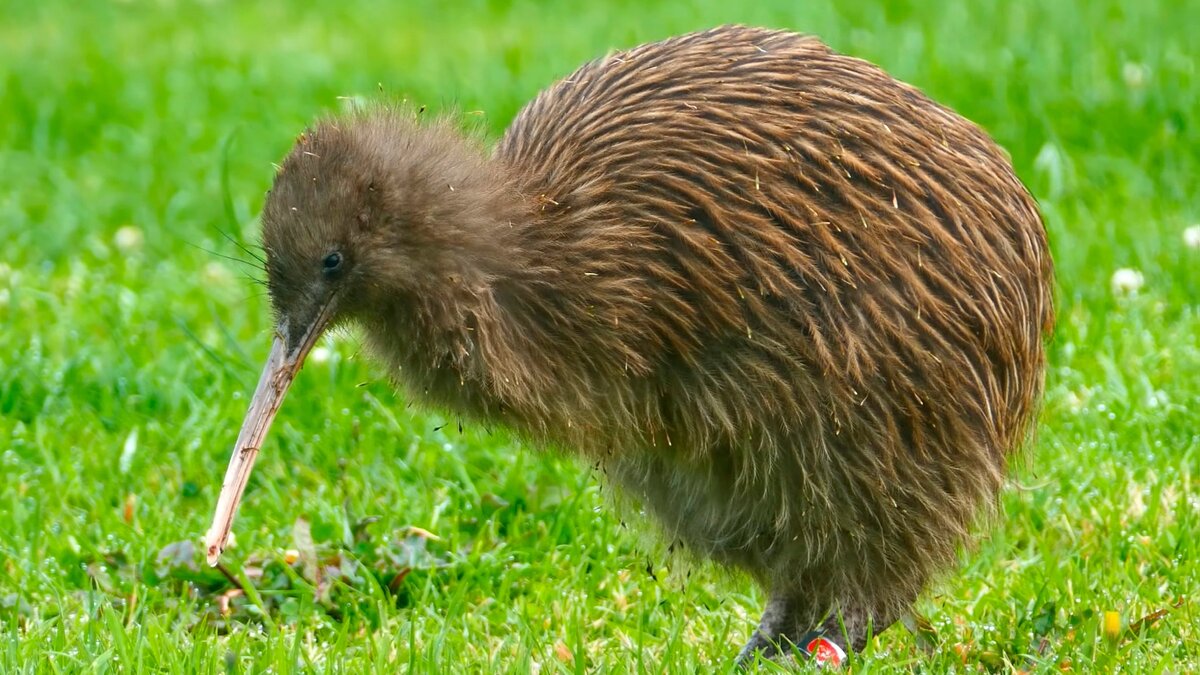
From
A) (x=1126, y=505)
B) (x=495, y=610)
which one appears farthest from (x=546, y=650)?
(x=1126, y=505)

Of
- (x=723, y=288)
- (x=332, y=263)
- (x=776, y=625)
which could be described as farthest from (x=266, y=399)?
(x=776, y=625)

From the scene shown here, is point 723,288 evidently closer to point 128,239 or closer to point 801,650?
point 801,650

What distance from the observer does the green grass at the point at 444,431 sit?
3.61 metres

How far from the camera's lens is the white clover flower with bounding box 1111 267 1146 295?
5.11 metres

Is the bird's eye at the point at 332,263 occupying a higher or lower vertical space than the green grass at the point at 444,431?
higher

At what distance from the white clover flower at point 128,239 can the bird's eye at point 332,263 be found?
3.39 meters

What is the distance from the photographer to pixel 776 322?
3203mm

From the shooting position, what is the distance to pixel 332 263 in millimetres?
3074

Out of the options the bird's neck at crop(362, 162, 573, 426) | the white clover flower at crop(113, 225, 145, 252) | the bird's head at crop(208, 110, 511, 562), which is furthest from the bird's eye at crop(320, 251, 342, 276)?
the white clover flower at crop(113, 225, 145, 252)

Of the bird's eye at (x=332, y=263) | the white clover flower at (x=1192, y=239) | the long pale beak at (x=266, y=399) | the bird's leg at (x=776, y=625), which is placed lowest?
the white clover flower at (x=1192, y=239)

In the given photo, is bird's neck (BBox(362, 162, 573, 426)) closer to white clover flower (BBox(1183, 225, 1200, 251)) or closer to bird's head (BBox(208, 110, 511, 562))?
bird's head (BBox(208, 110, 511, 562))

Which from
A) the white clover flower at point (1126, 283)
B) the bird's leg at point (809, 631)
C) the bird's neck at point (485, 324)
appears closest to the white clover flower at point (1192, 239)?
the white clover flower at point (1126, 283)

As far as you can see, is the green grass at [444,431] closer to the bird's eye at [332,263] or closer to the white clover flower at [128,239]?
the white clover flower at [128,239]

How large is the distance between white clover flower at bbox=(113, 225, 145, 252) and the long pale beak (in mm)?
3262
